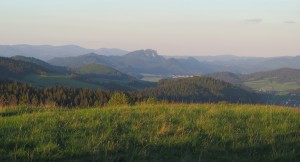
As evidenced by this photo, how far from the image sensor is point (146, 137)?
10.4m

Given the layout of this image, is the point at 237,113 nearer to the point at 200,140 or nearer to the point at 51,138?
the point at 200,140

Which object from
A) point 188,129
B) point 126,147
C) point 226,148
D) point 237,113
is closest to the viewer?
point 126,147

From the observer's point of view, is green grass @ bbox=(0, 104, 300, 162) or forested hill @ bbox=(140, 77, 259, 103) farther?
forested hill @ bbox=(140, 77, 259, 103)

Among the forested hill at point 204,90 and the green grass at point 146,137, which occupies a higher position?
the green grass at point 146,137

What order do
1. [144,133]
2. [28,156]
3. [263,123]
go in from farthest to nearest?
1. [263,123]
2. [144,133]
3. [28,156]

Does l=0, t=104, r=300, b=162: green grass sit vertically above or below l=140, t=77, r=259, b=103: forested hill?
above

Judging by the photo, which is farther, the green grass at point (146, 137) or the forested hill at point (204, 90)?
the forested hill at point (204, 90)

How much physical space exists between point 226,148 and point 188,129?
1.66 metres

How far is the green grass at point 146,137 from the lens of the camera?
8.98 m

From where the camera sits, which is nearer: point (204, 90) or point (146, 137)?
point (146, 137)

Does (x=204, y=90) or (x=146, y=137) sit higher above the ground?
(x=146, y=137)

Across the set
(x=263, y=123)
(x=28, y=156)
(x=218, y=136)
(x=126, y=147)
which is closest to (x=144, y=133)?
(x=126, y=147)

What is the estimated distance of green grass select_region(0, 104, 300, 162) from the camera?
353 inches

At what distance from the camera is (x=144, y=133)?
1075 centimetres
